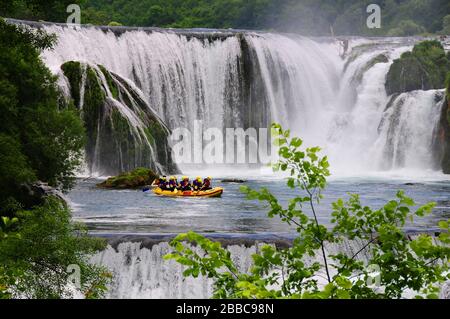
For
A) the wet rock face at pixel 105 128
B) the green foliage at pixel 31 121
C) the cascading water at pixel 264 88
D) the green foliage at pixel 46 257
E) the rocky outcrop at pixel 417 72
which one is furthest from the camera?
the rocky outcrop at pixel 417 72

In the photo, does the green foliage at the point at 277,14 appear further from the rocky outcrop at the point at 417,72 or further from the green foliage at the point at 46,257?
the green foliage at the point at 46,257

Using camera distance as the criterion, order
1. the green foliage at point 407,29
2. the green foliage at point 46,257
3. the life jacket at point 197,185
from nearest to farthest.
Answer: the green foliage at point 46,257
the life jacket at point 197,185
the green foliage at point 407,29

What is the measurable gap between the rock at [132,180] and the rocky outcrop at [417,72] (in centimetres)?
1639

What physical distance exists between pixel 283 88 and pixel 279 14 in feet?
121

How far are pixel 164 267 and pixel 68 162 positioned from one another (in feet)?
18.4

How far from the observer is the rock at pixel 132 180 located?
26.0m

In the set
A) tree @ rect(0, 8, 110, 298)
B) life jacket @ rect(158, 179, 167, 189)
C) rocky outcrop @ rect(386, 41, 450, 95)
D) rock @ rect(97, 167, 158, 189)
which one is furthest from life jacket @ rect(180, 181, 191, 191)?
rocky outcrop @ rect(386, 41, 450, 95)

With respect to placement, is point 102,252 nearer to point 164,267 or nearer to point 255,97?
point 164,267

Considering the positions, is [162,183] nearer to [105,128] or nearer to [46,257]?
[105,128]

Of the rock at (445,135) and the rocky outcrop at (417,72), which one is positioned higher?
the rocky outcrop at (417,72)

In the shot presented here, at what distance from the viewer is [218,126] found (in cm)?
3812

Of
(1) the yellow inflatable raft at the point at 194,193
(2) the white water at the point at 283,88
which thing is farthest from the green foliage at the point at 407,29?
(1) the yellow inflatable raft at the point at 194,193

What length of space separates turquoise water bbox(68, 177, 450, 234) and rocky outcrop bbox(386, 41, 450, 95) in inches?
459
